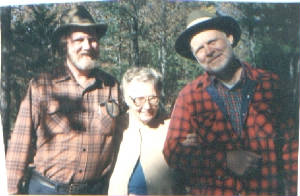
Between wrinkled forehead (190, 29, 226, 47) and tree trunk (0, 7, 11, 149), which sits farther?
tree trunk (0, 7, 11, 149)

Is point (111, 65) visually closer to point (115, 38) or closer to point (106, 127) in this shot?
point (115, 38)

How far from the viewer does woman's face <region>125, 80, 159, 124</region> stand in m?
3.88

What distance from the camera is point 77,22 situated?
393 centimetres

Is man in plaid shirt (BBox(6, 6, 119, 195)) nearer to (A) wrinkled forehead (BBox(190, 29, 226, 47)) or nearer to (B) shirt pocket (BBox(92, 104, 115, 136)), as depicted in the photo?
(B) shirt pocket (BBox(92, 104, 115, 136))

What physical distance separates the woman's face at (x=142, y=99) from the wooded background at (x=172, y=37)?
9 centimetres

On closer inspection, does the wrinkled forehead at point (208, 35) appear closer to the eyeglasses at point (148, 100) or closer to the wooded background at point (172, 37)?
the wooded background at point (172, 37)

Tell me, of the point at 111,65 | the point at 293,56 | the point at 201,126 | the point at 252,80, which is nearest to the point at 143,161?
the point at 201,126

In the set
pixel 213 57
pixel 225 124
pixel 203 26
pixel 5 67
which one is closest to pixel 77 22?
pixel 5 67

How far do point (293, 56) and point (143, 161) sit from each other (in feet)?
4.25

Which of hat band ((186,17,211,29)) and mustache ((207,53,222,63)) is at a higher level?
hat band ((186,17,211,29))

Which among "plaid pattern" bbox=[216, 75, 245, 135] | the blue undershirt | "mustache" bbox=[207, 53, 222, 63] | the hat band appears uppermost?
the hat band

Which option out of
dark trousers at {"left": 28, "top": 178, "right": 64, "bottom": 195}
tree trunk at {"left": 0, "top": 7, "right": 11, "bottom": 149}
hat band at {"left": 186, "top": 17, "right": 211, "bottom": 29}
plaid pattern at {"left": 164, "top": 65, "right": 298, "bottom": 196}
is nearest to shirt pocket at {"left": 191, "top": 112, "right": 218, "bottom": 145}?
plaid pattern at {"left": 164, "top": 65, "right": 298, "bottom": 196}

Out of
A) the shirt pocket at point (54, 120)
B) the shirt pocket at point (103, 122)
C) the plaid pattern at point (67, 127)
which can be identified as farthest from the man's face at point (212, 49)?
the shirt pocket at point (54, 120)

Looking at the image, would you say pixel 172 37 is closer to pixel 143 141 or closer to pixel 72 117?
pixel 143 141
